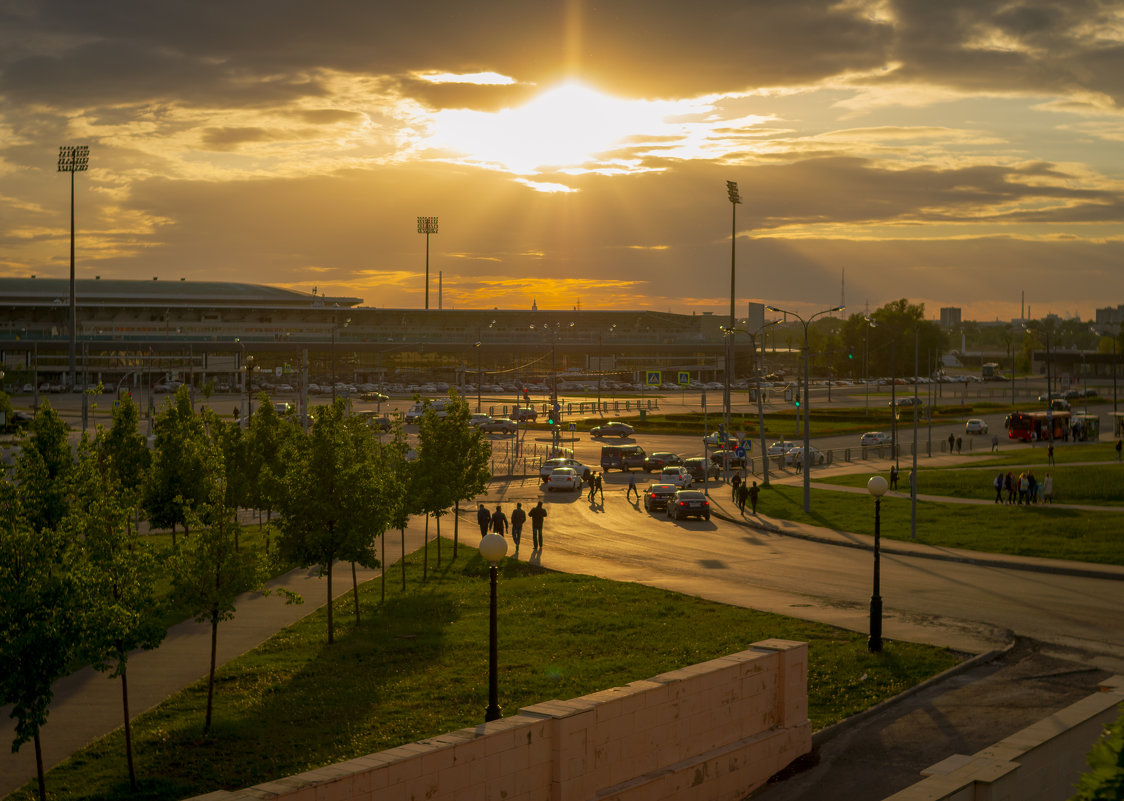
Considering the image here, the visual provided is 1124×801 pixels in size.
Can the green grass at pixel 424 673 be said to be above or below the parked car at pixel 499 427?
below

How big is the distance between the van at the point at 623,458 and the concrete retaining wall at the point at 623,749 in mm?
49985

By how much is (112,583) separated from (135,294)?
18416 cm

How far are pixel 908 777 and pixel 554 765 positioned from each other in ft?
20.1

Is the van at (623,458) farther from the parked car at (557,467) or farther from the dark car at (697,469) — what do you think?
the parked car at (557,467)

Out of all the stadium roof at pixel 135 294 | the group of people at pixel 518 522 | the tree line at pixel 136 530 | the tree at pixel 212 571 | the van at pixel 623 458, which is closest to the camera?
the tree line at pixel 136 530

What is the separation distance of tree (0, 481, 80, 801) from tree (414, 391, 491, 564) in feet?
64.4

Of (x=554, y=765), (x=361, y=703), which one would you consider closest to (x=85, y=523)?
(x=361, y=703)

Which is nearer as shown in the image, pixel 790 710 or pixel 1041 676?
pixel 790 710

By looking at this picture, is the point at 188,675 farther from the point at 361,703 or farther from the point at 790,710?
the point at 790,710

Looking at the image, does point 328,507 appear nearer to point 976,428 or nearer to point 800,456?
point 800,456

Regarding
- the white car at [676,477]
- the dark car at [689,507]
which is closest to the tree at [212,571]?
the dark car at [689,507]

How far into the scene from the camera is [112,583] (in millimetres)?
15180

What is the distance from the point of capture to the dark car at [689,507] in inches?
1812

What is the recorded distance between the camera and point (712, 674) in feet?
48.8
